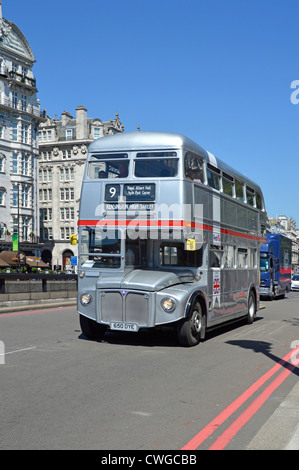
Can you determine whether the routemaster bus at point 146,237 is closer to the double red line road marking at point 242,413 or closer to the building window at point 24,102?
the double red line road marking at point 242,413

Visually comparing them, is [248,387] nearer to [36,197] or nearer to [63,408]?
[63,408]

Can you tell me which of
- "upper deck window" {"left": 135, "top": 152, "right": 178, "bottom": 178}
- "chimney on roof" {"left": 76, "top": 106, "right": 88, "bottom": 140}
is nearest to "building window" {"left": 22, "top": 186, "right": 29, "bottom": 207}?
"chimney on roof" {"left": 76, "top": 106, "right": 88, "bottom": 140}

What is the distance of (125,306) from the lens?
1154cm

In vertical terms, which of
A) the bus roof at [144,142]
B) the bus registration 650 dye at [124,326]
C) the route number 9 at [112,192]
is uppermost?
the bus roof at [144,142]

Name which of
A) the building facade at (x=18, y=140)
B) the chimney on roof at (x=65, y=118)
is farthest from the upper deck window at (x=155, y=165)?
the chimney on roof at (x=65, y=118)

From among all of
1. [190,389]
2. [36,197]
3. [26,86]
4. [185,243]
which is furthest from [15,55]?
[190,389]

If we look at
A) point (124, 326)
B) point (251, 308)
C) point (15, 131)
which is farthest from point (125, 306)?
point (15, 131)

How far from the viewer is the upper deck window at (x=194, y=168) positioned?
11969 millimetres

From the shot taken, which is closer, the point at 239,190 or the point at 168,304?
the point at 168,304

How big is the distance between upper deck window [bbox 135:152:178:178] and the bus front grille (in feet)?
7.95

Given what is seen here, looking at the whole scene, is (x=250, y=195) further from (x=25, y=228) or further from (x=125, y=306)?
(x=25, y=228)

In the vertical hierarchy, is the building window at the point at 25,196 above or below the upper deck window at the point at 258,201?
above

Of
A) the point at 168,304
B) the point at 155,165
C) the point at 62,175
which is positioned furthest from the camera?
the point at 62,175

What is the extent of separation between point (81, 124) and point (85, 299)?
7473 centimetres
